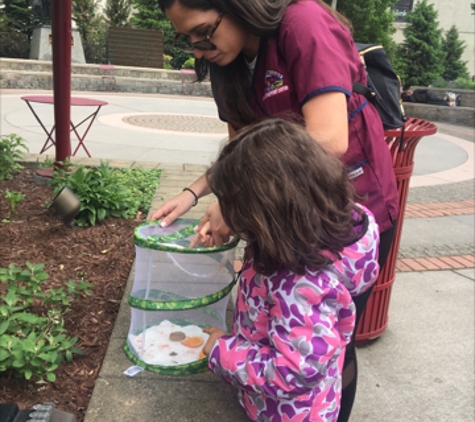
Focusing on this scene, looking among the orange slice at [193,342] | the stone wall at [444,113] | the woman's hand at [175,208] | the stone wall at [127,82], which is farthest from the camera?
the stone wall at [127,82]

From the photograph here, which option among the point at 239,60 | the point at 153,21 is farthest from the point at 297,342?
the point at 153,21

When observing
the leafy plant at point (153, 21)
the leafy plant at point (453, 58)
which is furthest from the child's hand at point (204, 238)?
the leafy plant at point (453, 58)

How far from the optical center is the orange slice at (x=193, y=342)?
6.34 feet

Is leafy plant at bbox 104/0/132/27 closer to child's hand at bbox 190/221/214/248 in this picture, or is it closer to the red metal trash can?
the red metal trash can

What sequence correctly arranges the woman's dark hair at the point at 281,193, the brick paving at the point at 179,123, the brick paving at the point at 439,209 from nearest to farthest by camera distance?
the woman's dark hair at the point at 281,193, the brick paving at the point at 439,209, the brick paving at the point at 179,123

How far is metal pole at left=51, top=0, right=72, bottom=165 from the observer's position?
4.46 meters

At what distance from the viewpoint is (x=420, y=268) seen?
3.86m

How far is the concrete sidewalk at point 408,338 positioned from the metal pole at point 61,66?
27.7 inches

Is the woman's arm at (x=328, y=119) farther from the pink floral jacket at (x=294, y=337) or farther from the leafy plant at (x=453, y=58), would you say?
the leafy plant at (x=453, y=58)

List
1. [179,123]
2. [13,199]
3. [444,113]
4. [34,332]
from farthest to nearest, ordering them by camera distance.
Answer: [444,113]
[179,123]
[13,199]
[34,332]

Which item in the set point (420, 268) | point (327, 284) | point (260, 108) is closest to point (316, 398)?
point (327, 284)

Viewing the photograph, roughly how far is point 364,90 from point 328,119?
1.03 feet

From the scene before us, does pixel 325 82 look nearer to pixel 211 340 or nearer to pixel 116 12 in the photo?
pixel 211 340

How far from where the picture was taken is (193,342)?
194 cm
